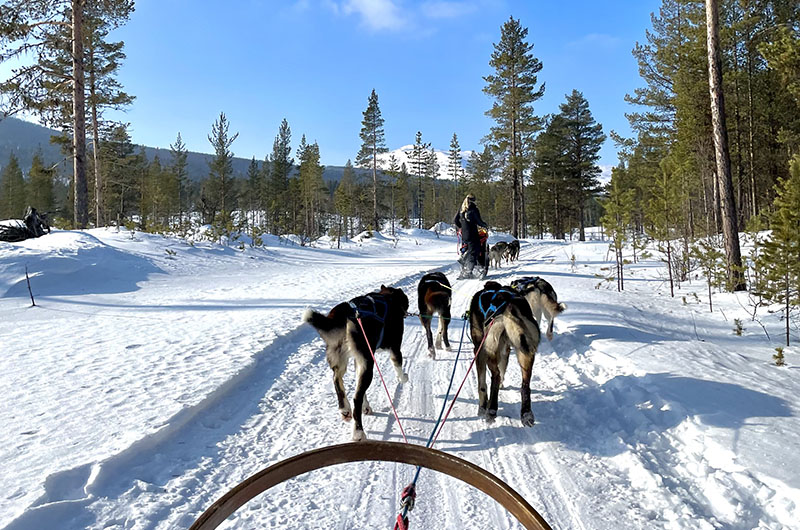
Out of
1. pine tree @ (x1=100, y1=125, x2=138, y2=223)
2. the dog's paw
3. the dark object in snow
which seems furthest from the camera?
pine tree @ (x1=100, y1=125, x2=138, y2=223)

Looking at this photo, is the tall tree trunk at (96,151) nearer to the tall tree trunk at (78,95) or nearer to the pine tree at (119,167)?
the pine tree at (119,167)

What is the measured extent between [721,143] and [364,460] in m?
12.3

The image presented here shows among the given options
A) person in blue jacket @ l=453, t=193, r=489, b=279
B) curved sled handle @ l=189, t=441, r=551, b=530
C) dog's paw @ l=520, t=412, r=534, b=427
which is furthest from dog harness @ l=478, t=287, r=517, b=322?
person in blue jacket @ l=453, t=193, r=489, b=279

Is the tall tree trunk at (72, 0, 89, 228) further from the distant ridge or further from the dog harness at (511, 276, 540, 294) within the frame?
the distant ridge

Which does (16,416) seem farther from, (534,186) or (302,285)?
(534,186)

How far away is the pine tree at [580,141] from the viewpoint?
38500 mm

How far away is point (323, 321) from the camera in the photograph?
3.47m

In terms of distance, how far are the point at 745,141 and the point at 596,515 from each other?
28.1 meters

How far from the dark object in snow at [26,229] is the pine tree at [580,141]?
38.1 metres

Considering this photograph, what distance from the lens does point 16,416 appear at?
11.8 ft

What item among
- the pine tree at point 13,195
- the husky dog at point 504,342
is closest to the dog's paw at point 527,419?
the husky dog at point 504,342

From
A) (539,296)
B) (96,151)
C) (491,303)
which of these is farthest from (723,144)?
(96,151)

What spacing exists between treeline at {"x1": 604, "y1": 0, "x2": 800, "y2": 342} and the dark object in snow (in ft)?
56.8

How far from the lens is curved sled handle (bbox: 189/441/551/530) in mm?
1165
